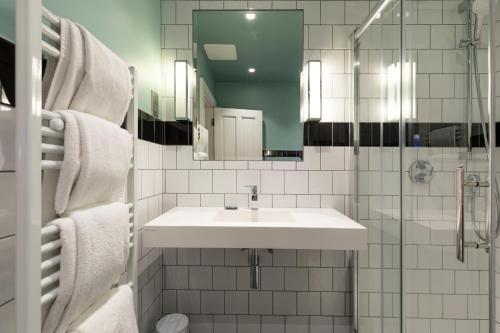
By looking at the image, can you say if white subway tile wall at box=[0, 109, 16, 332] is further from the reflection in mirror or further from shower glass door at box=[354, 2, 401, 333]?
shower glass door at box=[354, 2, 401, 333]

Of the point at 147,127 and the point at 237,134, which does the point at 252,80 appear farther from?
the point at 147,127

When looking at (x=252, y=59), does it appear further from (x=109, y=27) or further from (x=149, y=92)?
(x=109, y=27)

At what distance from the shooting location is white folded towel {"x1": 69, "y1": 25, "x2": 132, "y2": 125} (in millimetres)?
700

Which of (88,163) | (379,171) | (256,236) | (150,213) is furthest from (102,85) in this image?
(379,171)

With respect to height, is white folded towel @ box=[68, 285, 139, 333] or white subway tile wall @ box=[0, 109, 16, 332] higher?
white subway tile wall @ box=[0, 109, 16, 332]

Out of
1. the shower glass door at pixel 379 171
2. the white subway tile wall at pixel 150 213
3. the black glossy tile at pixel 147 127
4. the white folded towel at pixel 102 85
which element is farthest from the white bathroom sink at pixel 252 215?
the white folded towel at pixel 102 85

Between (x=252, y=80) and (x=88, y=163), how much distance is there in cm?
123

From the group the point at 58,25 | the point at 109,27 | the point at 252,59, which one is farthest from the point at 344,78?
the point at 58,25

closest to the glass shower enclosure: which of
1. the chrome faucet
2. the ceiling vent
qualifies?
the chrome faucet

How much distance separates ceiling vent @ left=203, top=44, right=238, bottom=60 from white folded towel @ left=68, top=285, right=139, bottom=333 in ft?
4.51

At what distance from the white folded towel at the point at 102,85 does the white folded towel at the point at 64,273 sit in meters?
0.31

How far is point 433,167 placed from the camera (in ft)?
3.60

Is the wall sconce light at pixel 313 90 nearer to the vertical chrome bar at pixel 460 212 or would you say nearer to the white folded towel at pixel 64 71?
the vertical chrome bar at pixel 460 212

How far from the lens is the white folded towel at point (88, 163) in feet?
2.05
